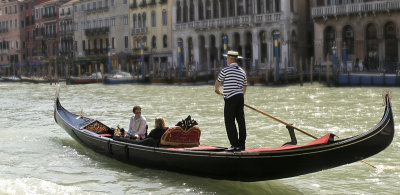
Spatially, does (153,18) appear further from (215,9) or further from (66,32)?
(66,32)

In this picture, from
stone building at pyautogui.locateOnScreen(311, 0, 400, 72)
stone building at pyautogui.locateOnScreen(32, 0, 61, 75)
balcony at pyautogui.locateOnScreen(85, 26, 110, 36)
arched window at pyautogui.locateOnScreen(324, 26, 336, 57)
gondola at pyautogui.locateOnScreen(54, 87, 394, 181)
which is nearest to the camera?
gondola at pyautogui.locateOnScreen(54, 87, 394, 181)

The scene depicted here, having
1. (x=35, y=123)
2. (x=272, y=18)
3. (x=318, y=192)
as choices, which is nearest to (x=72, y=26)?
(x=272, y=18)

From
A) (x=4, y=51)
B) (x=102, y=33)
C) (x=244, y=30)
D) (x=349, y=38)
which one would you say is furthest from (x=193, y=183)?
(x=4, y=51)

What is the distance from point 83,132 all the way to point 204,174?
280 centimetres

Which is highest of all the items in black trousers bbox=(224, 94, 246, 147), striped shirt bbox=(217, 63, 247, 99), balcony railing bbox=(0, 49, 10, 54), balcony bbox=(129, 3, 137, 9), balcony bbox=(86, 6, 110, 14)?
balcony bbox=(86, 6, 110, 14)

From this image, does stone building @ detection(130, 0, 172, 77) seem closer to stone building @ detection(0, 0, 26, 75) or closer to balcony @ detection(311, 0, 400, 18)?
balcony @ detection(311, 0, 400, 18)

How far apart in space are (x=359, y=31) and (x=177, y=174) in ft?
70.1

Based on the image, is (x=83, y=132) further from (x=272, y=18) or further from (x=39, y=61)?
(x=39, y=61)

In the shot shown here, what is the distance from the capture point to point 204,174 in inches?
238

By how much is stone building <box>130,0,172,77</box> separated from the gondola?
1148 inches

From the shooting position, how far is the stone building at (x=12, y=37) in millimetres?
50594

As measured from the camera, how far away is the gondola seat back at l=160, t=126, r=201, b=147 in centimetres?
652

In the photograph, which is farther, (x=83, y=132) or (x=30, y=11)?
(x=30, y=11)

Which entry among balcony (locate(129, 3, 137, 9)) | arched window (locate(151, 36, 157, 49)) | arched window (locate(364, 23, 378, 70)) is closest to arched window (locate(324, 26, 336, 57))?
arched window (locate(364, 23, 378, 70))
